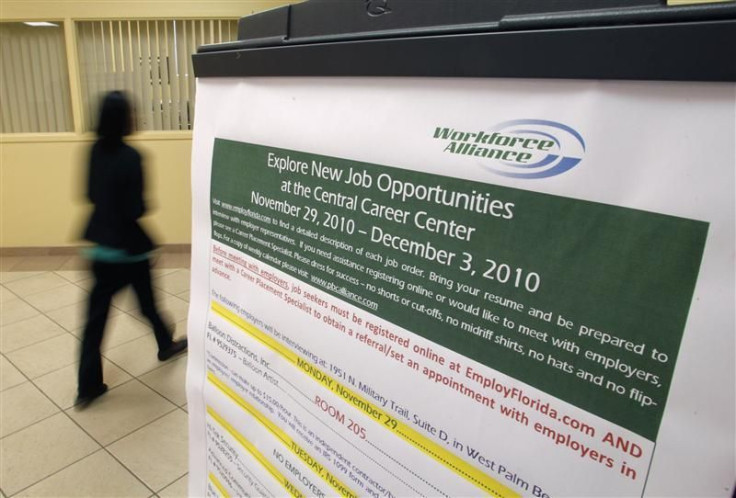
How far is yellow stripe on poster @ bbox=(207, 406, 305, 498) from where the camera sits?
650mm

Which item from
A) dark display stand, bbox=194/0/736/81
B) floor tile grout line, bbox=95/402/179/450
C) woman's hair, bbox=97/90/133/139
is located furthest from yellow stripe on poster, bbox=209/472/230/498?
woman's hair, bbox=97/90/133/139

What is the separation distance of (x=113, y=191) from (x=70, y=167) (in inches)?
108

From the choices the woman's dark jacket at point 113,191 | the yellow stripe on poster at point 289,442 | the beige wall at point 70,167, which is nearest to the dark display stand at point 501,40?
the yellow stripe on poster at point 289,442

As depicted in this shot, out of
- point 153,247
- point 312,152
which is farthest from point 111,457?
point 312,152

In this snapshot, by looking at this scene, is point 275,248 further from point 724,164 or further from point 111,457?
point 111,457

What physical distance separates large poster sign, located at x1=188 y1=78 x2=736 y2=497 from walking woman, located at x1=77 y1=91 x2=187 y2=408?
6.25 feet

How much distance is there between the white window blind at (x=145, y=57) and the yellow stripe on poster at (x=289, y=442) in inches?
166

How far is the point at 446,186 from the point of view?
43 centimetres

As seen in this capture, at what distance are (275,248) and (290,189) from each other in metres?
0.09

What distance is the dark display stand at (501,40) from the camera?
11.6 inches

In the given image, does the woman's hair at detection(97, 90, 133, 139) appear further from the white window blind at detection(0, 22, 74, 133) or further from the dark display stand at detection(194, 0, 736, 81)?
the white window blind at detection(0, 22, 74, 133)

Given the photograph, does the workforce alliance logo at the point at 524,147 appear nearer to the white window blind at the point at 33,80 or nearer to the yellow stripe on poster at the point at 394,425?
the yellow stripe on poster at the point at 394,425

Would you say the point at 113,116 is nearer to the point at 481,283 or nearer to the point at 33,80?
the point at 481,283

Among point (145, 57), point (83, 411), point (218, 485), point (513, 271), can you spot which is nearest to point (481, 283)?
point (513, 271)
